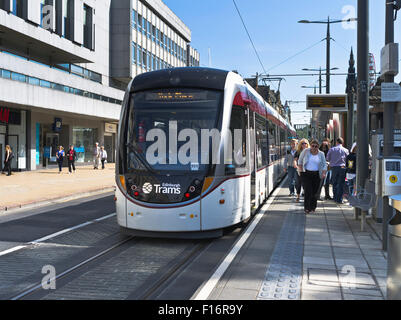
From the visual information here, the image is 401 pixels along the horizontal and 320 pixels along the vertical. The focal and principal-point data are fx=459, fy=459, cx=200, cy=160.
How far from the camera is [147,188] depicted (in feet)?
23.6

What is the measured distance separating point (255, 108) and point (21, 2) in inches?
813

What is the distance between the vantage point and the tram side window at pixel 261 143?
1041 centimetres

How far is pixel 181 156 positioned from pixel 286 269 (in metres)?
2.62

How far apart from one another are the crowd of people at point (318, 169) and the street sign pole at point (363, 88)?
1222 mm

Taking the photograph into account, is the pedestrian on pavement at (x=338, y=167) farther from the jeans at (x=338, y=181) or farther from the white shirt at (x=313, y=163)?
the white shirt at (x=313, y=163)

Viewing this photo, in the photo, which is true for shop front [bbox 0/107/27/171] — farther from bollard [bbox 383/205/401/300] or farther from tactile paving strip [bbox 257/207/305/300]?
bollard [bbox 383/205/401/300]

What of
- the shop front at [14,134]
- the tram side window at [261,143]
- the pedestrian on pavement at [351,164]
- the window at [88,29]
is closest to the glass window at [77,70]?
the window at [88,29]

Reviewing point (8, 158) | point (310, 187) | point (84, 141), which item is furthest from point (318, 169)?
point (84, 141)

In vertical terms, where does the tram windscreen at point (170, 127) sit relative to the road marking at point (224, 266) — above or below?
above

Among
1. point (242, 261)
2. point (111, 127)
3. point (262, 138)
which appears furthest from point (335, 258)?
point (111, 127)

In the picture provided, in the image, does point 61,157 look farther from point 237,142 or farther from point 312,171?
point 237,142
